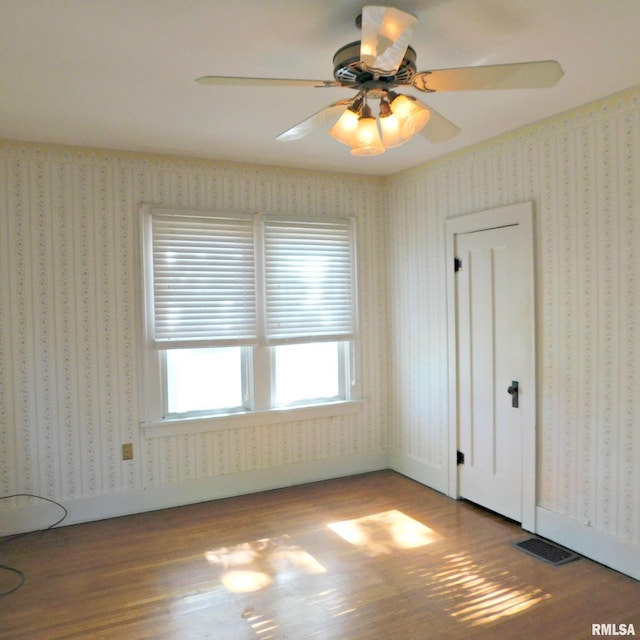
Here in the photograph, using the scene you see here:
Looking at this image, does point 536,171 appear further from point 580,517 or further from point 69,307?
point 69,307

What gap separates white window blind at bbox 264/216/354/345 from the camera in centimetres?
412

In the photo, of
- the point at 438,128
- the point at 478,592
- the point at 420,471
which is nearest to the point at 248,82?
the point at 438,128

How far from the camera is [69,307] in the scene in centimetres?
352

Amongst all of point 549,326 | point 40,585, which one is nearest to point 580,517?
point 549,326

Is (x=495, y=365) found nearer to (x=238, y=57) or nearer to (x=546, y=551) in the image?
(x=546, y=551)

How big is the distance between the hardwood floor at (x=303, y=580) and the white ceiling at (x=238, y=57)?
2.55 m

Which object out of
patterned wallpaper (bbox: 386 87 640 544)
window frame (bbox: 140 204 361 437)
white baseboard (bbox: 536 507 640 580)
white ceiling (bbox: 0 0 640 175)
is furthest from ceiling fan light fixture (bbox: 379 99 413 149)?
white baseboard (bbox: 536 507 640 580)

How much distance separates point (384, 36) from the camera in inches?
62.1

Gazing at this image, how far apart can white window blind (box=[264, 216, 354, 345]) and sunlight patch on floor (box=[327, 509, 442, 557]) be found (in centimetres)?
145

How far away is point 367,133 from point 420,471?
305 centimetres

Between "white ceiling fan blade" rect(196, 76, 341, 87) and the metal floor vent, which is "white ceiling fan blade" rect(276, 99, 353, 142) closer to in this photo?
"white ceiling fan blade" rect(196, 76, 341, 87)

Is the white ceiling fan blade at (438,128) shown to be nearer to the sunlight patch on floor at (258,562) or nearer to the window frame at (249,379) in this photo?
the window frame at (249,379)

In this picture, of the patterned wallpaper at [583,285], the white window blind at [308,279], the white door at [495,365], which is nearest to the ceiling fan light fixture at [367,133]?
the patterned wallpaper at [583,285]

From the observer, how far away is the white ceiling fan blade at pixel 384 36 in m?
1.51
